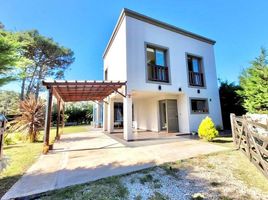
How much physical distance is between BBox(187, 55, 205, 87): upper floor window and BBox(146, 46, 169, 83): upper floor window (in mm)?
2393

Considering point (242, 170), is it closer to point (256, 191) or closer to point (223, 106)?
point (256, 191)

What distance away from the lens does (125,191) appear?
3.11 m

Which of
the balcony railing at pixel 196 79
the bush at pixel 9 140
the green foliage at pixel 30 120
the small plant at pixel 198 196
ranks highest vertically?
the balcony railing at pixel 196 79

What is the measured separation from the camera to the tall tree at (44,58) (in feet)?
64.0

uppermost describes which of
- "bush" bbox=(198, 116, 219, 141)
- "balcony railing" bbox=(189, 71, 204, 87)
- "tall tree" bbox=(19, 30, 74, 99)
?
"tall tree" bbox=(19, 30, 74, 99)

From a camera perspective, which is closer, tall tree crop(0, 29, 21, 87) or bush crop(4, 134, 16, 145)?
tall tree crop(0, 29, 21, 87)

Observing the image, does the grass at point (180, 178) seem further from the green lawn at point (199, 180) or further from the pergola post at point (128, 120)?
the pergola post at point (128, 120)

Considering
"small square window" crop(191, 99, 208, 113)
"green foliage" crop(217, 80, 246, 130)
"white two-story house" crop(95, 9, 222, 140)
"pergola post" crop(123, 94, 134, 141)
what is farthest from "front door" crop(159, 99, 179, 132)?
"green foliage" crop(217, 80, 246, 130)

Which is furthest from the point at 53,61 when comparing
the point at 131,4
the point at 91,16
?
the point at 131,4

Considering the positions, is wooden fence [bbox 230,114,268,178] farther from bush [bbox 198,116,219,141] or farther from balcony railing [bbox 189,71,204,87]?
balcony railing [bbox 189,71,204,87]

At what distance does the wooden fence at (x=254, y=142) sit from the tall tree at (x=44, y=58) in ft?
71.0

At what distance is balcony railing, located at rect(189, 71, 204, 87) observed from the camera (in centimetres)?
1177

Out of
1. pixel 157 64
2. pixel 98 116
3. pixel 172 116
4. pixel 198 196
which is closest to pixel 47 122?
pixel 198 196

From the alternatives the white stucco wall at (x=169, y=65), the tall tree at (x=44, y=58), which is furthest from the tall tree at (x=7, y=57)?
the tall tree at (x=44, y=58)
